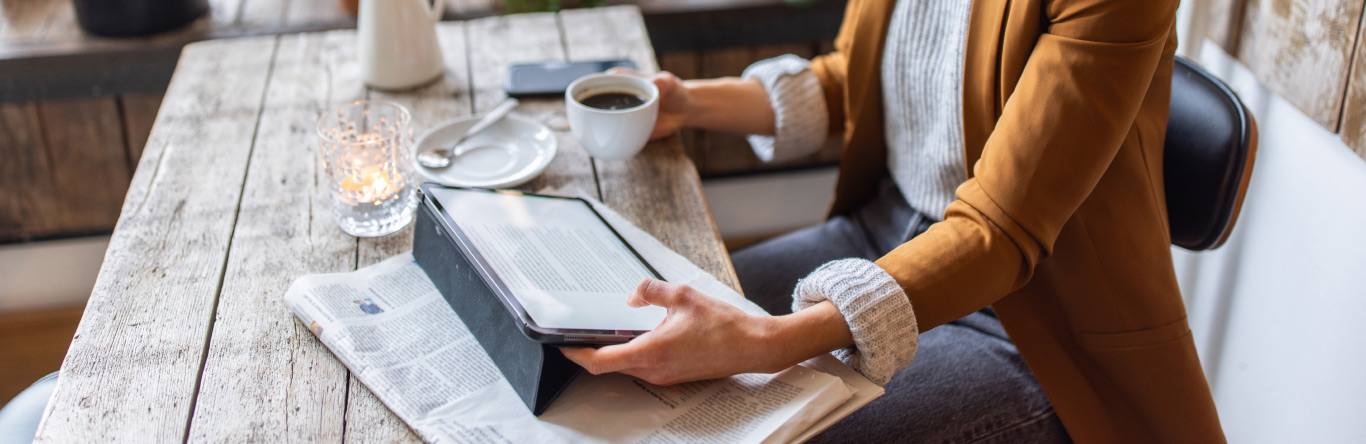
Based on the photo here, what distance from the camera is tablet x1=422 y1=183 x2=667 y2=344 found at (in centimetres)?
69

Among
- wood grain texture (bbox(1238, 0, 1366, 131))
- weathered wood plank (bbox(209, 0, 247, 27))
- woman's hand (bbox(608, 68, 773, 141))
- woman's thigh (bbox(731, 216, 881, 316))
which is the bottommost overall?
weathered wood plank (bbox(209, 0, 247, 27))

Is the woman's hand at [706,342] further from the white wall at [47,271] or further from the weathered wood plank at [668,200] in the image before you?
the white wall at [47,271]

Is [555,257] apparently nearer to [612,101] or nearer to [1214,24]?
[612,101]

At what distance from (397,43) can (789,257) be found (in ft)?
1.84

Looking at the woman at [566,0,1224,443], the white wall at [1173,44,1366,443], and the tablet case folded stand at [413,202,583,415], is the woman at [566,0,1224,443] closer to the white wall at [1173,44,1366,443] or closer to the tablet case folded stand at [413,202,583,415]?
the tablet case folded stand at [413,202,583,415]

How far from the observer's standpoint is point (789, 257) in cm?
114

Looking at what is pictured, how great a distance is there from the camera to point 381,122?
100 cm

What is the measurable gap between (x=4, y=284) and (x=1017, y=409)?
1956 millimetres

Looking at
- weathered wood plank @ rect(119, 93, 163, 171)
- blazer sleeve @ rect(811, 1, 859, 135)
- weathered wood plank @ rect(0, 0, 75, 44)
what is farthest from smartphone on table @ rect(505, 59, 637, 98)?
weathered wood plank @ rect(0, 0, 75, 44)

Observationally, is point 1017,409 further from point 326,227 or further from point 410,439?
point 326,227

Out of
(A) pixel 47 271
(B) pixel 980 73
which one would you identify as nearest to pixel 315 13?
(A) pixel 47 271

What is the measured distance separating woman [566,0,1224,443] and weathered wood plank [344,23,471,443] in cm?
15

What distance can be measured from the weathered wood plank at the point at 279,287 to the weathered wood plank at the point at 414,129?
0.01 metres

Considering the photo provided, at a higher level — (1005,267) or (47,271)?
(1005,267)
